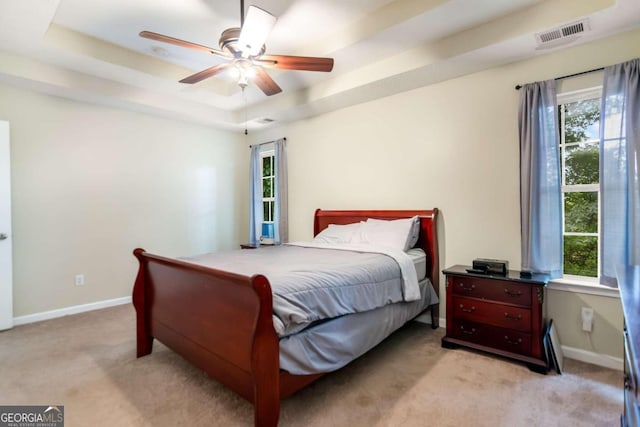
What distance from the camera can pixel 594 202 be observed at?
2645 mm

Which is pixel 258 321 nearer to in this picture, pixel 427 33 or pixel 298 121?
pixel 427 33

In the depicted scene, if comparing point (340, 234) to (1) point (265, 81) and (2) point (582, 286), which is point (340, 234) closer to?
(1) point (265, 81)

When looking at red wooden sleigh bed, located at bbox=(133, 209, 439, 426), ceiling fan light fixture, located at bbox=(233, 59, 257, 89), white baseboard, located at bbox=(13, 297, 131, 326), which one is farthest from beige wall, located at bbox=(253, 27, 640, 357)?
white baseboard, located at bbox=(13, 297, 131, 326)

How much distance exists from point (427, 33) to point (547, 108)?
3.86 ft

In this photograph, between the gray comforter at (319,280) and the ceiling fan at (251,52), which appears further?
the ceiling fan at (251,52)

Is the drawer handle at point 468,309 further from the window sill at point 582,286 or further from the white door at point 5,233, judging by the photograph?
the white door at point 5,233

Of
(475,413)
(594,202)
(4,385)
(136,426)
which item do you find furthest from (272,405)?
(594,202)

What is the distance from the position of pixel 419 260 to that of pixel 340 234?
3.19 feet

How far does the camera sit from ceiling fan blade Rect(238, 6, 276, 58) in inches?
76.3

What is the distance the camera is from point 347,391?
209cm

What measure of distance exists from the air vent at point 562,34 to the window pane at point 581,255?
1.60 m

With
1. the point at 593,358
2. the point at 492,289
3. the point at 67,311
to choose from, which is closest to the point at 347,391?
the point at 492,289

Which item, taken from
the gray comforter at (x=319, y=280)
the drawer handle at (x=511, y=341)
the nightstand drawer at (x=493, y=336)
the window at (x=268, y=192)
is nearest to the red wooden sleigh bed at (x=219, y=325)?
the gray comforter at (x=319, y=280)

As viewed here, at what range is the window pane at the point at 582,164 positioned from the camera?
2623 millimetres
